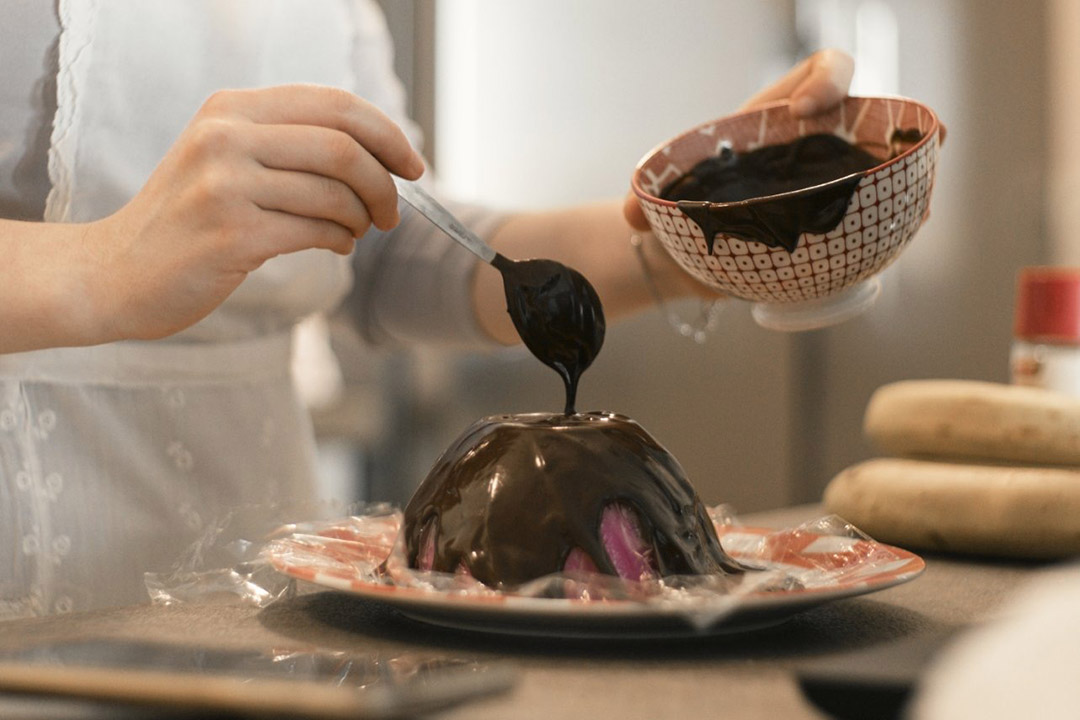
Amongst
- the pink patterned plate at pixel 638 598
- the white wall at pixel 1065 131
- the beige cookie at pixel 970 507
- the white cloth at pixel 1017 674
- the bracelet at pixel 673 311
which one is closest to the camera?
the white cloth at pixel 1017 674

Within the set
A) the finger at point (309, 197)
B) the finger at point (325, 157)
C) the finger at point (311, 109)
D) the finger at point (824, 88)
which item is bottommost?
the finger at point (309, 197)

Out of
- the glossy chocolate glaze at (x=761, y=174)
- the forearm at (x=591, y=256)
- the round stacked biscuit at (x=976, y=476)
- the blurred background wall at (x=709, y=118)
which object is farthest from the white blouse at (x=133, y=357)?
the blurred background wall at (x=709, y=118)

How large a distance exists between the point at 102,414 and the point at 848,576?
0.63 m

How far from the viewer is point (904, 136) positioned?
0.83 m

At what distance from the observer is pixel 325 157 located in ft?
2.37

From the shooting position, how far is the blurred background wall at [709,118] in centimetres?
226

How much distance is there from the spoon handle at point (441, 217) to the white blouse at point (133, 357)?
282mm

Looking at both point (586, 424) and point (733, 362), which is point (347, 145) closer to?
point (586, 424)

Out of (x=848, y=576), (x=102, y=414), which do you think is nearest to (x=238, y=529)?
(x=102, y=414)

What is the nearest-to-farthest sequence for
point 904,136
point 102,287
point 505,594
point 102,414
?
point 505,594 → point 102,287 → point 904,136 → point 102,414

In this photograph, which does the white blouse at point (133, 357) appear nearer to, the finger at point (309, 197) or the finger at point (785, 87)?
the finger at point (309, 197)

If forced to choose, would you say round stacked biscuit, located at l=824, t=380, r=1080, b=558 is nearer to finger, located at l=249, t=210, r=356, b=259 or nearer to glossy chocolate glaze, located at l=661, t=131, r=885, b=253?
glossy chocolate glaze, located at l=661, t=131, r=885, b=253

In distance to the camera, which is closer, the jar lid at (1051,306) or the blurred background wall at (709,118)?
the jar lid at (1051,306)

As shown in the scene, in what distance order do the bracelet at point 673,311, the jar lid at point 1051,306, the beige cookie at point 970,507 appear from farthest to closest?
the bracelet at point 673,311, the jar lid at point 1051,306, the beige cookie at point 970,507
